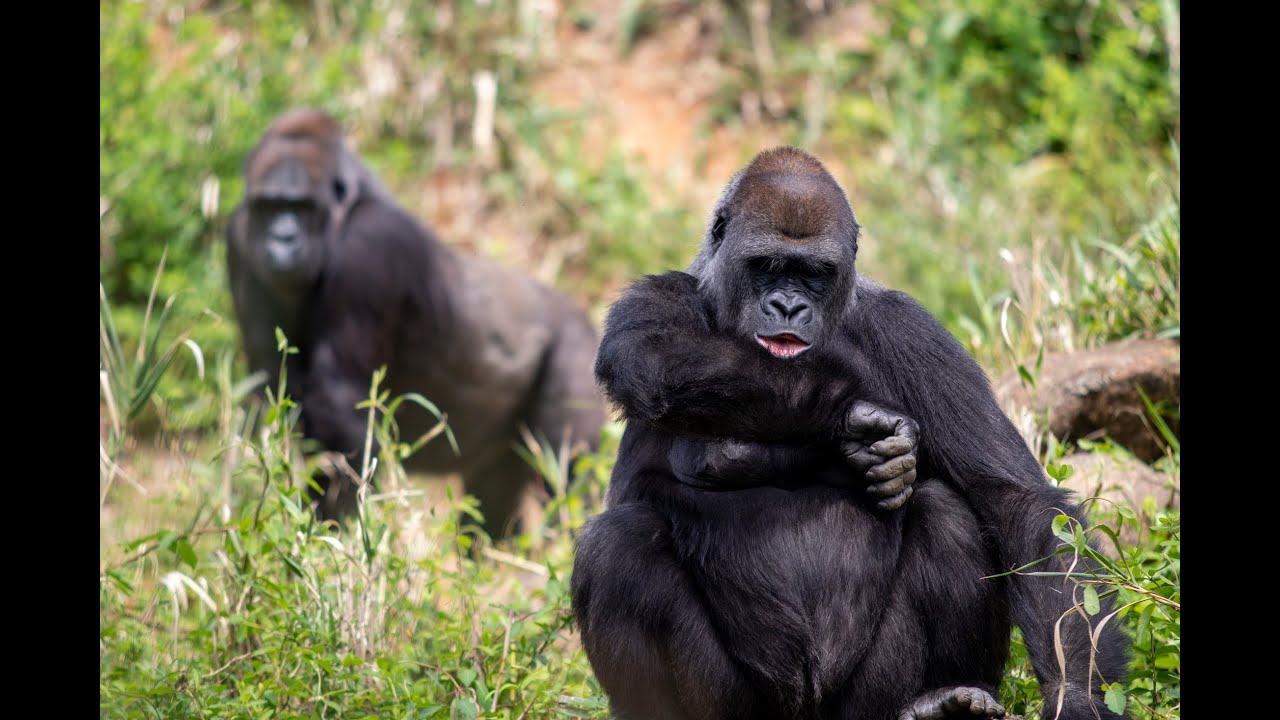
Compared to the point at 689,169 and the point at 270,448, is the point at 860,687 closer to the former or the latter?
the point at 270,448

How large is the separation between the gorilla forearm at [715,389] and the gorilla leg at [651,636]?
295 mm

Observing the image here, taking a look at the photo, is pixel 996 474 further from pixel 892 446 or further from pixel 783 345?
pixel 783 345

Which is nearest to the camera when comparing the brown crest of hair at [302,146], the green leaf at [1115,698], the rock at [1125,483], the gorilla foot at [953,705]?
the green leaf at [1115,698]

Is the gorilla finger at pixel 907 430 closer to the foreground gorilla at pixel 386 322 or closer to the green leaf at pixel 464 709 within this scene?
the green leaf at pixel 464 709

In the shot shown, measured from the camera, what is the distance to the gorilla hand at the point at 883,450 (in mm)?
3127

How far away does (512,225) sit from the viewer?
9727 millimetres

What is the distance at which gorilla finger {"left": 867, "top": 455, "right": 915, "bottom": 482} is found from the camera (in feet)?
10.2

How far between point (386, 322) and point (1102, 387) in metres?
3.84

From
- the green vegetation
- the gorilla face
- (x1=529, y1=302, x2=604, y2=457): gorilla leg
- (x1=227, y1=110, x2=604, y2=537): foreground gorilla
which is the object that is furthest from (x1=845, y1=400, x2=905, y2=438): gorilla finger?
(x1=529, y1=302, x2=604, y2=457): gorilla leg

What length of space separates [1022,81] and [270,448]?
6586 millimetres

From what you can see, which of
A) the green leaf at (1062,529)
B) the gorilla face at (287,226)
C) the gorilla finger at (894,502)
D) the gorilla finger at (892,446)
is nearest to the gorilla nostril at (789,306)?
the gorilla finger at (892,446)

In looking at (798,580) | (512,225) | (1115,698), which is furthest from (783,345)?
(512,225)

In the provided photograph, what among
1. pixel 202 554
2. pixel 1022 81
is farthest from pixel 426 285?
pixel 1022 81

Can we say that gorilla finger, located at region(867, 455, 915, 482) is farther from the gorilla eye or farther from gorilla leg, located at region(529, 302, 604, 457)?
gorilla leg, located at region(529, 302, 604, 457)
